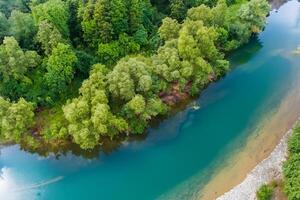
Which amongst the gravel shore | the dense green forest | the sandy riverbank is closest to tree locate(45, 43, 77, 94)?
Result: the dense green forest

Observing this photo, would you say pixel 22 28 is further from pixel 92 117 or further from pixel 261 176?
pixel 261 176

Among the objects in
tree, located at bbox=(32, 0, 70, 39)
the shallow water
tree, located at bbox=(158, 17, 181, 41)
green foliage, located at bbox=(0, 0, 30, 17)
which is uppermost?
green foliage, located at bbox=(0, 0, 30, 17)

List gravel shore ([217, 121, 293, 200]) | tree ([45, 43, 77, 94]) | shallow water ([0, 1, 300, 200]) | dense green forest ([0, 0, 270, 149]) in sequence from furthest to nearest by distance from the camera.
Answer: tree ([45, 43, 77, 94]), dense green forest ([0, 0, 270, 149]), shallow water ([0, 1, 300, 200]), gravel shore ([217, 121, 293, 200])

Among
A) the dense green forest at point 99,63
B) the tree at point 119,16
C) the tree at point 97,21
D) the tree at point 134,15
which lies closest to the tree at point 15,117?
the dense green forest at point 99,63

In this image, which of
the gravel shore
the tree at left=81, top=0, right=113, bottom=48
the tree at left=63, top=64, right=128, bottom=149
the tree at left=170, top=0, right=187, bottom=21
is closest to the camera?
the gravel shore

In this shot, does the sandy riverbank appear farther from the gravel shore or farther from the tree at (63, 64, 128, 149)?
the tree at (63, 64, 128, 149)

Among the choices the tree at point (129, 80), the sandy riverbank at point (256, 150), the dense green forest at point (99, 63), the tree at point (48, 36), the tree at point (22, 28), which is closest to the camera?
the sandy riverbank at point (256, 150)

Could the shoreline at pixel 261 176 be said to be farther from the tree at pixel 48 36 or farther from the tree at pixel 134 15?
the tree at pixel 48 36
